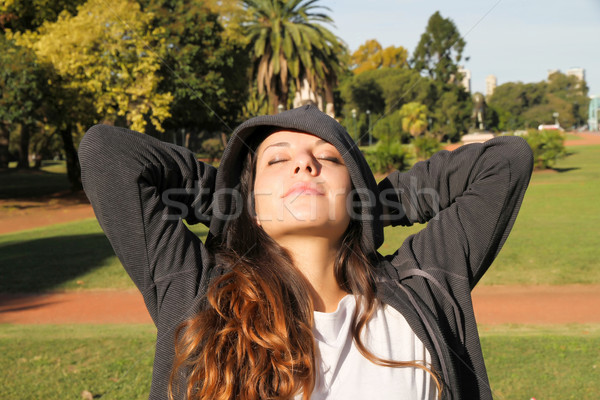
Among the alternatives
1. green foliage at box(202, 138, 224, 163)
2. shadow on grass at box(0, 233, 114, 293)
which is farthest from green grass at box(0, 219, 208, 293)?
green foliage at box(202, 138, 224, 163)

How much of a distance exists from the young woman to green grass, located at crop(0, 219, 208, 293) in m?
7.41

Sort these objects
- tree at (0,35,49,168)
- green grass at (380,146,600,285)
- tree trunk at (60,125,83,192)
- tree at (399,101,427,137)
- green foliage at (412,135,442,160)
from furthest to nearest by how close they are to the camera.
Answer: tree at (399,101,427,137) < green foliage at (412,135,442,160) < tree trunk at (60,125,83,192) < tree at (0,35,49,168) < green grass at (380,146,600,285)

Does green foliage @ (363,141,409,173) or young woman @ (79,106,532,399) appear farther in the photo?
green foliage @ (363,141,409,173)

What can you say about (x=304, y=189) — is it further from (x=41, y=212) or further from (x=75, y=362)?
(x=41, y=212)

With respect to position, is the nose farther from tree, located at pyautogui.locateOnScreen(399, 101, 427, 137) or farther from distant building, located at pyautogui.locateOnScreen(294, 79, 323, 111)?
tree, located at pyautogui.locateOnScreen(399, 101, 427, 137)

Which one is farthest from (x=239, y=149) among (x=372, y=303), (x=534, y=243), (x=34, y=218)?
(x=34, y=218)

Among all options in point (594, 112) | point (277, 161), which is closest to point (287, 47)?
point (277, 161)

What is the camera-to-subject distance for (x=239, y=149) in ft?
7.27

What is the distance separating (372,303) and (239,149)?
0.73 meters

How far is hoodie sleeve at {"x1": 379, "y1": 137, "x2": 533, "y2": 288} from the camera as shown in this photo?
211 cm

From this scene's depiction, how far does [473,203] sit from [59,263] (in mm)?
9901

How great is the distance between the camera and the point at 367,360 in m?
1.90

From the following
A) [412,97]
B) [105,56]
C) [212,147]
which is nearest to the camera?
[105,56]

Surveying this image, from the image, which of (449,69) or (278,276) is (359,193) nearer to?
(278,276)
